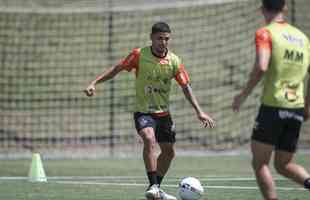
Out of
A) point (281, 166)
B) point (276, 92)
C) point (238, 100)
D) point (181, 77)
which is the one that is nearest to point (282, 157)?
point (281, 166)

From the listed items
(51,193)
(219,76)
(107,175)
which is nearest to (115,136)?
(219,76)

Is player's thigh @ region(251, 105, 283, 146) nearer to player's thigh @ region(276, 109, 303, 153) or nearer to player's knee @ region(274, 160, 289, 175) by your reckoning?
player's thigh @ region(276, 109, 303, 153)

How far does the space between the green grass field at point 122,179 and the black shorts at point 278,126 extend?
2.45 metres

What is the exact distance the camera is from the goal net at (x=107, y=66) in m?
24.6

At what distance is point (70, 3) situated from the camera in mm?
27766

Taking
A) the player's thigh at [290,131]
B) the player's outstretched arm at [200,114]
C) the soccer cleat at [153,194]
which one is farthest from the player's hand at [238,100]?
the player's outstretched arm at [200,114]

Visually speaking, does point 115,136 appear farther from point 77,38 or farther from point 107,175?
point 107,175

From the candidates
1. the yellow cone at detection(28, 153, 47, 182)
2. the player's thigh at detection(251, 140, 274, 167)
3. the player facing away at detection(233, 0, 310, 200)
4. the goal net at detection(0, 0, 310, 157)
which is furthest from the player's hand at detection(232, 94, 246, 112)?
the goal net at detection(0, 0, 310, 157)

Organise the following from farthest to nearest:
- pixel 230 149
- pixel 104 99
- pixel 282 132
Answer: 1. pixel 104 99
2. pixel 230 149
3. pixel 282 132

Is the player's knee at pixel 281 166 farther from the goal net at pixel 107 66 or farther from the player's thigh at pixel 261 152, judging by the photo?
the goal net at pixel 107 66

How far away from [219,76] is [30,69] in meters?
4.86

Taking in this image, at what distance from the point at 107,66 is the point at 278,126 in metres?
17.0

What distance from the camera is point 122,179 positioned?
15.9 m

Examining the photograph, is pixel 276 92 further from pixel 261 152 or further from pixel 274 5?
pixel 274 5
